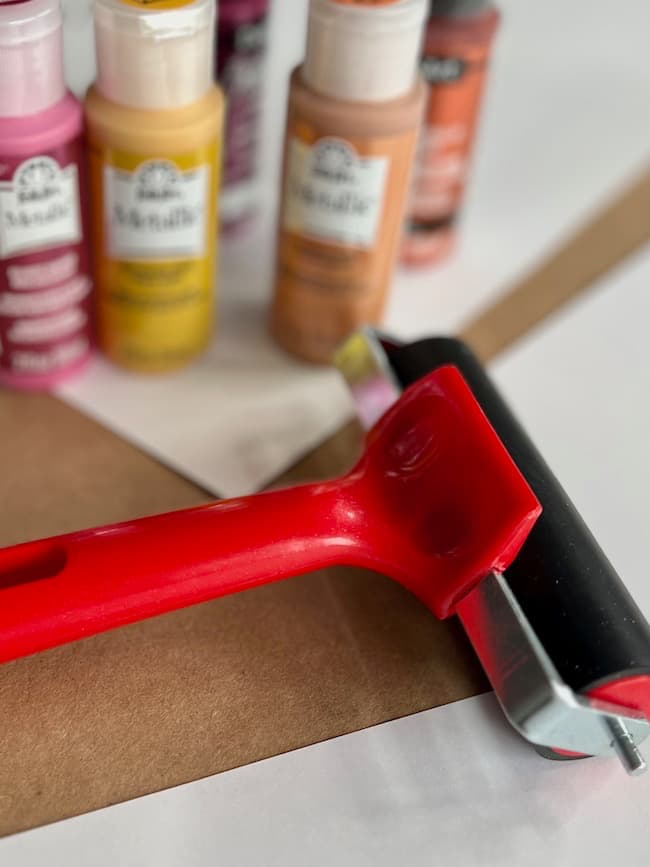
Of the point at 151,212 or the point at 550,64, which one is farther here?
the point at 550,64

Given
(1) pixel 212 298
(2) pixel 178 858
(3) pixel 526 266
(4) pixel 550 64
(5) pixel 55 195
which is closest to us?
(2) pixel 178 858

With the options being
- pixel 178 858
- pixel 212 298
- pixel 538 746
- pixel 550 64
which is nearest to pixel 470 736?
pixel 538 746

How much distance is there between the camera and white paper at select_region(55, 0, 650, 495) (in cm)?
60

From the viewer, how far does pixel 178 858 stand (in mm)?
406

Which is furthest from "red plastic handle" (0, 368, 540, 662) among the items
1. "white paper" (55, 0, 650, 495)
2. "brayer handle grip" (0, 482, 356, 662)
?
"white paper" (55, 0, 650, 495)

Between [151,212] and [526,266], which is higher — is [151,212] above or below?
above

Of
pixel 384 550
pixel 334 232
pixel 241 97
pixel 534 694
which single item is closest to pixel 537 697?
pixel 534 694

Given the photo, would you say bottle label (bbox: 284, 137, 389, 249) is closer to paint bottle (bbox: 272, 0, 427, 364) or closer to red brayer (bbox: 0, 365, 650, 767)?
paint bottle (bbox: 272, 0, 427, 364)

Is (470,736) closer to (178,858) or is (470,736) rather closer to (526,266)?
(178,858)

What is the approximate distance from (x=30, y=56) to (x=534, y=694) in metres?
0.38

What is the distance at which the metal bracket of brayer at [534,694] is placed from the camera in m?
0.40

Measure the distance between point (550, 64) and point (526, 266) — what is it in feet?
0.77

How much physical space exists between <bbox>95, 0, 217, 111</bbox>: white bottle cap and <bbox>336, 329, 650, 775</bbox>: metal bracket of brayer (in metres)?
0.31

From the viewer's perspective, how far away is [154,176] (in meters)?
0.54
